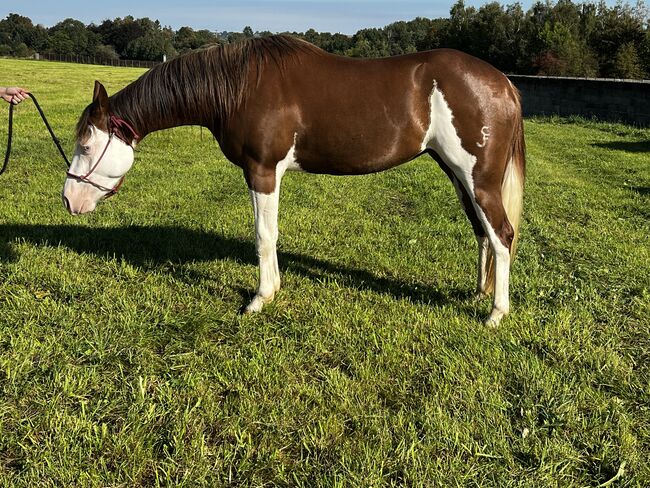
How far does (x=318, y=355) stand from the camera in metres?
→ 3.18

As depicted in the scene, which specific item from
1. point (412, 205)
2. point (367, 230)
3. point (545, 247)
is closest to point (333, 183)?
point (412, 205)

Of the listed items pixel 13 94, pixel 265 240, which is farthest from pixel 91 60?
pixel 265 240

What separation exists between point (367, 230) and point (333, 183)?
8.51 ft

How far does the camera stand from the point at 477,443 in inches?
93.8

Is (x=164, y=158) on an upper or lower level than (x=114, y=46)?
lower

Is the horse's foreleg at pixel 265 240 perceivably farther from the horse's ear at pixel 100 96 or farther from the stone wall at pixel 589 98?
the stone wall at pixel 589 98

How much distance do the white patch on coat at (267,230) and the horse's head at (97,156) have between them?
100 cm

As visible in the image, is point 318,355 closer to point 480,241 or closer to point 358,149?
point 358,149

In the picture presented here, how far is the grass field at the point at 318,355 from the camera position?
7.54ft

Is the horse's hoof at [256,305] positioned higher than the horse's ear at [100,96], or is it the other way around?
the horse's ear at [100,96]

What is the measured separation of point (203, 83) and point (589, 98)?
1764 centimetres

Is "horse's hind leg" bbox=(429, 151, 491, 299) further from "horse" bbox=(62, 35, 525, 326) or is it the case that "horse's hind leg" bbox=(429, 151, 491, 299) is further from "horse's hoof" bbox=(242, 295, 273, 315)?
"horse's hoof" bbox=(242, 295, 273, 315)

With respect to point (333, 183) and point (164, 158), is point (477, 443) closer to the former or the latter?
point (333, 183)

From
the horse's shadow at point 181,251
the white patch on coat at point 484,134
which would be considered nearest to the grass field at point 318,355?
the horse's shadow at point 181,251
